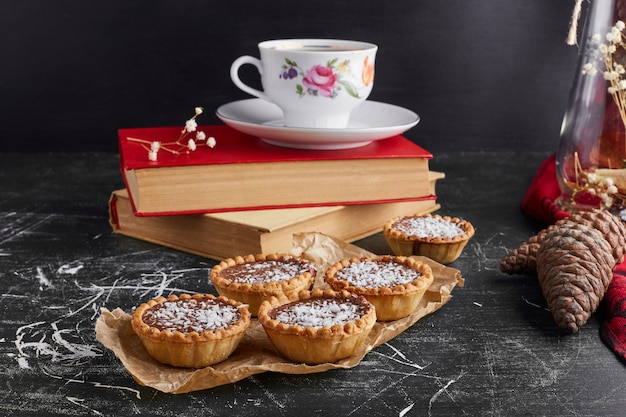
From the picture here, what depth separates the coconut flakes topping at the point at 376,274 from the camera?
1.08 meters

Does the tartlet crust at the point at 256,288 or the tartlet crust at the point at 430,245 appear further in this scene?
the tartlet crust at the point at 430,245

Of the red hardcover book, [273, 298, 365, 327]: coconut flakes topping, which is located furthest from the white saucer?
[273, 298, 365, 327]: coconut flakes topping

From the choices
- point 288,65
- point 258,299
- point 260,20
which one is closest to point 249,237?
point 258,299

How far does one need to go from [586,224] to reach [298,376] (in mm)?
495

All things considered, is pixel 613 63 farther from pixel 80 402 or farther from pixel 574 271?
→ pixel 80 402

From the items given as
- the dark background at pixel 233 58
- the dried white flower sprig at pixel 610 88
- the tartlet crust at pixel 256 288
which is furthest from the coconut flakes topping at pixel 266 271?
the dark background at pixel 233 58

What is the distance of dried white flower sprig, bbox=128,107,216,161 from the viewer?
134 centimetres

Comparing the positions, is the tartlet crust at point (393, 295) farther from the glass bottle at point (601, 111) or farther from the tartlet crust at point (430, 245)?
the glass bottle at point (601, 111)

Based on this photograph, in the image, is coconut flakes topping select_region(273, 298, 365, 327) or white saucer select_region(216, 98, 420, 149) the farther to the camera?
white saucer select_region(216, 98, 420, 149)

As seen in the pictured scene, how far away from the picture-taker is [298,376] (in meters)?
0.92

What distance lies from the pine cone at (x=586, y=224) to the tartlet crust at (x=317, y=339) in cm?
34

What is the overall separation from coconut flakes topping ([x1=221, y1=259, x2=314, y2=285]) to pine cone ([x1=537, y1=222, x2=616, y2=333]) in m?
0.32

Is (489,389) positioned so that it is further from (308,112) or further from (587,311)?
(308,112)

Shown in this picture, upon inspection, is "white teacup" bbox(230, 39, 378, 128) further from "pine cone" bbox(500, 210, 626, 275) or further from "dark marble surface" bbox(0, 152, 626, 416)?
"pine cone" bbox(500, 210, 626, 275)
